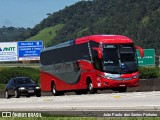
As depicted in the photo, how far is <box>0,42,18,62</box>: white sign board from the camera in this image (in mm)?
70062

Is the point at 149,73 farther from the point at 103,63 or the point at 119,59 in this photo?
the point at 103,63

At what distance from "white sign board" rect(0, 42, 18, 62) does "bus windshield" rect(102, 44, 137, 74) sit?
1540 inches

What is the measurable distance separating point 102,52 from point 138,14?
138 m

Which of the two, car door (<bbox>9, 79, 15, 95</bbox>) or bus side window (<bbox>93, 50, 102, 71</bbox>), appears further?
car door (<bbox>9, 79, 15, 95</bbox>)

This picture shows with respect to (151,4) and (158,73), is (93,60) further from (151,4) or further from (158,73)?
(151,4)

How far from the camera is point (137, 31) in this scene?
143500mm

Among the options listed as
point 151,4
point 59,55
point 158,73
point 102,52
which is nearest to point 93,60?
point 102,52

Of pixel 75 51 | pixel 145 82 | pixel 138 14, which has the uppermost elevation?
pixel 138 14

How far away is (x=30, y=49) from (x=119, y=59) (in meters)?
36.4

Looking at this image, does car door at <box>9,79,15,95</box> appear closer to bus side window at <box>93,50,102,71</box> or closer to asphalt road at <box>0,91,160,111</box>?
bus side window at <box>93,50,102,71</box>

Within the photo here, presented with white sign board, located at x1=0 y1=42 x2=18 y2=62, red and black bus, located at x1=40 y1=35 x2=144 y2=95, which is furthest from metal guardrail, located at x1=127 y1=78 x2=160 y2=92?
white sign board, located at x1=0 y1=42 x2=18 y2=62

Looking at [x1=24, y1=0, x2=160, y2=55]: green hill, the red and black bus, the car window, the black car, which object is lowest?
the black car

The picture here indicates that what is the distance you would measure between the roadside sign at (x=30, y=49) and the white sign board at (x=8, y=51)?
246 centimetres

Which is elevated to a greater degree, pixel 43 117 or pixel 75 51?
pixel 75 51
